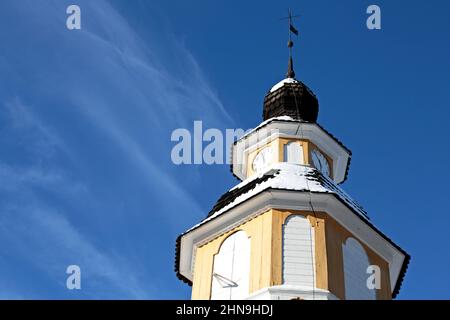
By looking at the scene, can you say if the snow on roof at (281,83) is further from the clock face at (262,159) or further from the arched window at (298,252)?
the arched window at (298,252)

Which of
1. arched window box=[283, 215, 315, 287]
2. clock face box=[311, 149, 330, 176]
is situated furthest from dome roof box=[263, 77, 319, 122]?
arched window box=[283, 215, 315, 287]

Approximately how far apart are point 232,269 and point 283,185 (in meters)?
2.20

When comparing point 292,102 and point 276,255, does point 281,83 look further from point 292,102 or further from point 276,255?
point 276,255

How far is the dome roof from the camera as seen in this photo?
907 inches

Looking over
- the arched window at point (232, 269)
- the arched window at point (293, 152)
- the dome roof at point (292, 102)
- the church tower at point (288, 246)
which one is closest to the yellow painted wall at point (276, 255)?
the church tower at point (288, 246)

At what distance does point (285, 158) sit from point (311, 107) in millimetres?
2844

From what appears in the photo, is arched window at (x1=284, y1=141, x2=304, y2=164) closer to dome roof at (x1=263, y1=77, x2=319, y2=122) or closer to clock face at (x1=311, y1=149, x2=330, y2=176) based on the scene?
clock face at (x1=311, y1=149, x2=330, y2=176)

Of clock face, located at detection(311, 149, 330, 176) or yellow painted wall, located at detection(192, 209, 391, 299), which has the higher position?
clock face, located at detection(311, 149, 330, 176)

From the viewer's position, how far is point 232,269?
17.7 meters

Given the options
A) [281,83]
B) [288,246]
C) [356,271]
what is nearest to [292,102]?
[281,83]

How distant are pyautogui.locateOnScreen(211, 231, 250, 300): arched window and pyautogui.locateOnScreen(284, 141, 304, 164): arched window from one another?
3.46 m
